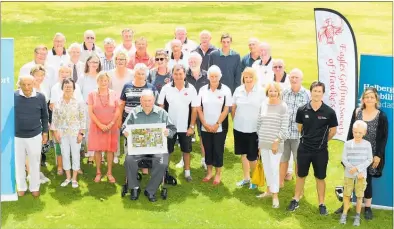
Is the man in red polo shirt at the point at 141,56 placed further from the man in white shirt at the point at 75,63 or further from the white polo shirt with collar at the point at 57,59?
the white polo shirt with collar at the point at 57,59

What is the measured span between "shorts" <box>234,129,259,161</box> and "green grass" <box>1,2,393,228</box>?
0.62m

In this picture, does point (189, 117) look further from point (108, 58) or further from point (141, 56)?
point (108, 58)

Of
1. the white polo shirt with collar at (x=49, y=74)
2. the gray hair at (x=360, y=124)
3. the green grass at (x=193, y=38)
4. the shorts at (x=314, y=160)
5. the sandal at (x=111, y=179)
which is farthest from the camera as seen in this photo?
the white polo shirt with collar at (x=49, y=74)

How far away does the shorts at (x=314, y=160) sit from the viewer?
8789mm

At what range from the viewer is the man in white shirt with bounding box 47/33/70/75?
1126 centimetres

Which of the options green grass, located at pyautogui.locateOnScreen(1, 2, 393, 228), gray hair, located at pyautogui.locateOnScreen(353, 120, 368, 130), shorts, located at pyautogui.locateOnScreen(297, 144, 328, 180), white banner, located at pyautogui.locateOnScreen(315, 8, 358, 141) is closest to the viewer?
gray hair, located at pyautogui.locateOnScreen(353, 120, 368, 130)

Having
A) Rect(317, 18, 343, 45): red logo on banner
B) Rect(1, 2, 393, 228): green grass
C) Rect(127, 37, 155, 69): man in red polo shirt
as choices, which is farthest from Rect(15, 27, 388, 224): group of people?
Rect(317, 18, 343, 45): red logo on banner

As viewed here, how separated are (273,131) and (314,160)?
745mm

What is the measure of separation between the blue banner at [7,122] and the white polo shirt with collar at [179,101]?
2379 millimetres

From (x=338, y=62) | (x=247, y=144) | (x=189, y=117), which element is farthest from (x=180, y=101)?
(x=338, y=62)

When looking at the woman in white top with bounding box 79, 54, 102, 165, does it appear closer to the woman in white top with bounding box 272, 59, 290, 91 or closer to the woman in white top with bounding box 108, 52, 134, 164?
the woman in white top with bounding box 108, 52, 134, 164

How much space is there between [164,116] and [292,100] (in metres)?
2.02

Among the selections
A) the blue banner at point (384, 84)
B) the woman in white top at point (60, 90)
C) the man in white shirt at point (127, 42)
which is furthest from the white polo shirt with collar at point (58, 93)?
the blue banner at point (384, 84)

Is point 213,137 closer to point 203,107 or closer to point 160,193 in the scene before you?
point 203,107
